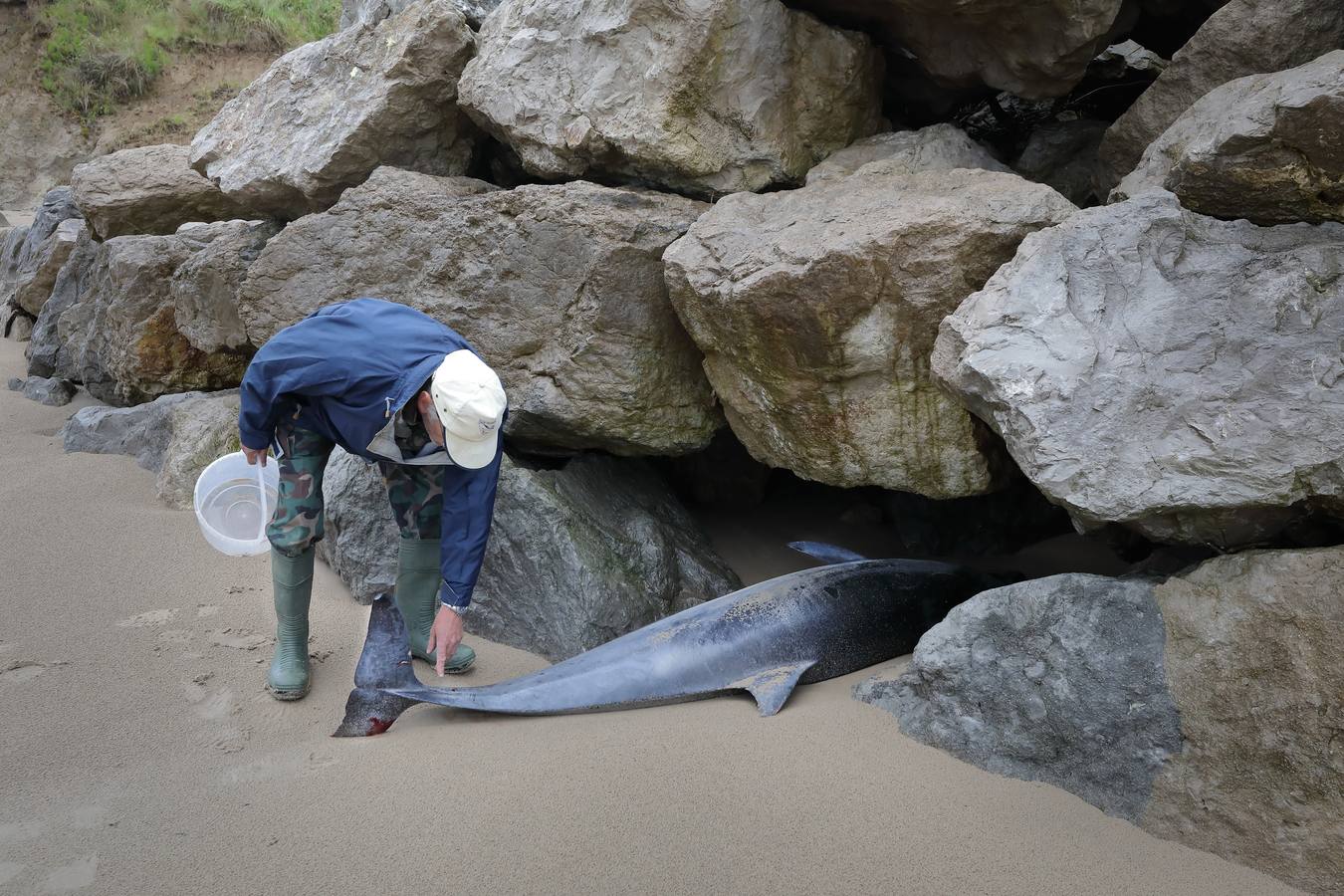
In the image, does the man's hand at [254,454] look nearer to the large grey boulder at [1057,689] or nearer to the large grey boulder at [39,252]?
the large grey boulder at [1057,689]

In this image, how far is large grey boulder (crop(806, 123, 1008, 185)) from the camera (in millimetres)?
3785

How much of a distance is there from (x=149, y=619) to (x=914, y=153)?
337 cm

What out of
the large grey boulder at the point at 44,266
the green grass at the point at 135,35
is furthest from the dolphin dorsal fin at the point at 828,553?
the green grass at the point at 135,35

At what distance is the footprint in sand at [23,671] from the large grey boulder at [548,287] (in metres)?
1.67

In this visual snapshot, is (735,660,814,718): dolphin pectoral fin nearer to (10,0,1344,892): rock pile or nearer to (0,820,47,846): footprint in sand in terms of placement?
(10,0,1344,892): rock pile

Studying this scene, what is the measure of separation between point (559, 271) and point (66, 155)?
57.2 feet

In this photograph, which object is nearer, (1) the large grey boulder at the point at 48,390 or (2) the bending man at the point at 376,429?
(2) the bending man at the point at 376,429

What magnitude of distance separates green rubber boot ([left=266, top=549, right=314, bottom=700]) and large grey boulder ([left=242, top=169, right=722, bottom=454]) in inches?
42.8

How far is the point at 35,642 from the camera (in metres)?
3.28

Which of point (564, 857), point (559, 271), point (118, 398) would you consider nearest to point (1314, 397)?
point (564, 857)

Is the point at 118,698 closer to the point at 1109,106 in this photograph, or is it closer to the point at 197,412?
the point at 197,412

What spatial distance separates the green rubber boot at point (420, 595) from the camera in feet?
10.9

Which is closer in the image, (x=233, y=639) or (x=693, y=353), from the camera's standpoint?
(x=233, y=639)

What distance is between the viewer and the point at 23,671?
3.09 meters
